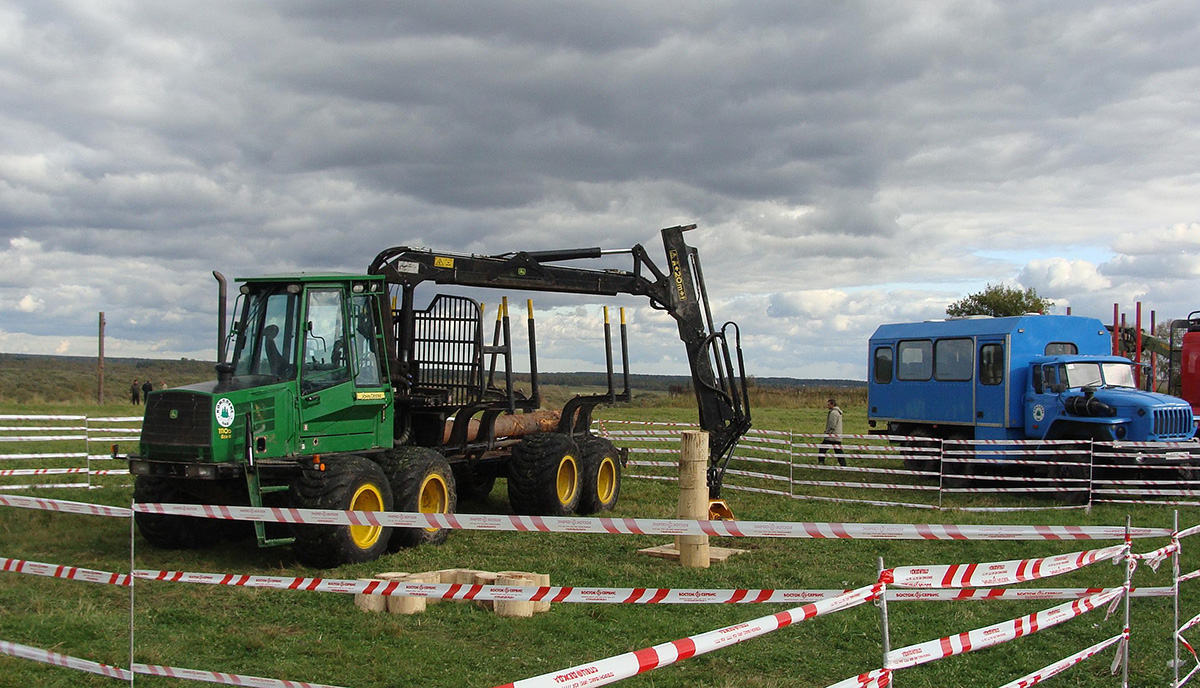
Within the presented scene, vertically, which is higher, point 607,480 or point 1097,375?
point 1097,375

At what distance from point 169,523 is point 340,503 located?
91.4 inches

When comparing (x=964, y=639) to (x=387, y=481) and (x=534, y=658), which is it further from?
(x=387, y=481)

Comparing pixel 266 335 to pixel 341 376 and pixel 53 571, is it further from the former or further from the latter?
pixel 53 571

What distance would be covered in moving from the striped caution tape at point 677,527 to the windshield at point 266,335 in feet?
12.9

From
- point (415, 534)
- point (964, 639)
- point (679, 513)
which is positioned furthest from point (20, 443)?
point (964, 639)

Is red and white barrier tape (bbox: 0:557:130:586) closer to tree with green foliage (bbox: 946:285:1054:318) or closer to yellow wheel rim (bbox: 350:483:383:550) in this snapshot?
yellow wheel rim (bbox: 350:483:383:550)

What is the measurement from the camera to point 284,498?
9961mm

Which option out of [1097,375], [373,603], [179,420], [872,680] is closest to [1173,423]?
[1097,375]

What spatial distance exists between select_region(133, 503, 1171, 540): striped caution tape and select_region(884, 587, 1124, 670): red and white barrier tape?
41cm

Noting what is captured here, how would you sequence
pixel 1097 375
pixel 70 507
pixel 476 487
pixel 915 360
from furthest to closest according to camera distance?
pixel 915 360, pixel 1097 375, pixel 476 487, pixel 70 507

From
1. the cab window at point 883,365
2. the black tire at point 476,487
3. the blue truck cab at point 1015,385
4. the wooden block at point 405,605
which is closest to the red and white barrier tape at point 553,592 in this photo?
the wooden block at point 405,605

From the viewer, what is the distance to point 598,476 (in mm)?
13555

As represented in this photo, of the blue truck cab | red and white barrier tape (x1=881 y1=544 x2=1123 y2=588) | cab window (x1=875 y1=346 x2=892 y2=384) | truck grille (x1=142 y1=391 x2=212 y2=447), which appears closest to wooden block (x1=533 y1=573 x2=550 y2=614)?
red and white barrier tape (x1=881 y1=544 x2=1123 y2=588)

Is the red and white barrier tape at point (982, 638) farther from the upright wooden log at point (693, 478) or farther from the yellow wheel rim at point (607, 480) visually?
the yellow wheel rim at point (607, 480)
